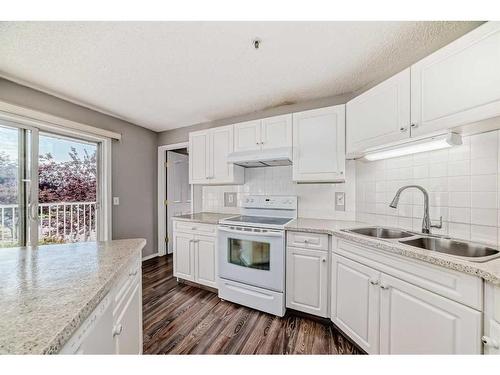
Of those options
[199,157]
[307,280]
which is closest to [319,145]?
[307,280]

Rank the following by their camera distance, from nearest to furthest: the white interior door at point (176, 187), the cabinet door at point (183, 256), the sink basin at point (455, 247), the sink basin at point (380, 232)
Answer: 1. the sink basin at point (455, 247)
2. the sink basin at point (380, 232)
3. the cabinet door at point (183, 256)
4. the white interior door at point (176, 187)

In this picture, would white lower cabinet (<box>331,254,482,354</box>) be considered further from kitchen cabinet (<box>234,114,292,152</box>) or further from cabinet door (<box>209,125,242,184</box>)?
cabinet door (<box>209,125,242,184</box>)

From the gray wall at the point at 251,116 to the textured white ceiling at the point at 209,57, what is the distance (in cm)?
11

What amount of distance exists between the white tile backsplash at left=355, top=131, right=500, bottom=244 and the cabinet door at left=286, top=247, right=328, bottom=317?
731mm

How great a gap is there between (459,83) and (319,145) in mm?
1037

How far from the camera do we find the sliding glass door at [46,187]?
6.54 feet

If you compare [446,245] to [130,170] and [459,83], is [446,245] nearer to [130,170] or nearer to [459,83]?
[459,83]

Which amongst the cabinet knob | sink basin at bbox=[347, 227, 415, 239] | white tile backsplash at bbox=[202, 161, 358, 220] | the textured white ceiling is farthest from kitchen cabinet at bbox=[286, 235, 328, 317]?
the textured white ceiling

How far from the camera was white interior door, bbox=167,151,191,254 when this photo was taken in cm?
372

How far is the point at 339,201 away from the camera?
2221 millimetres

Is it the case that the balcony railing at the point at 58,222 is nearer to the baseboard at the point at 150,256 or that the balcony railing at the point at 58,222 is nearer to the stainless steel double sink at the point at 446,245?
the baseboard at the point at 150,256

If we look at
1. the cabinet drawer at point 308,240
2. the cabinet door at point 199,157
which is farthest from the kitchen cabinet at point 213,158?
the cabinet drawer at point 308,240
